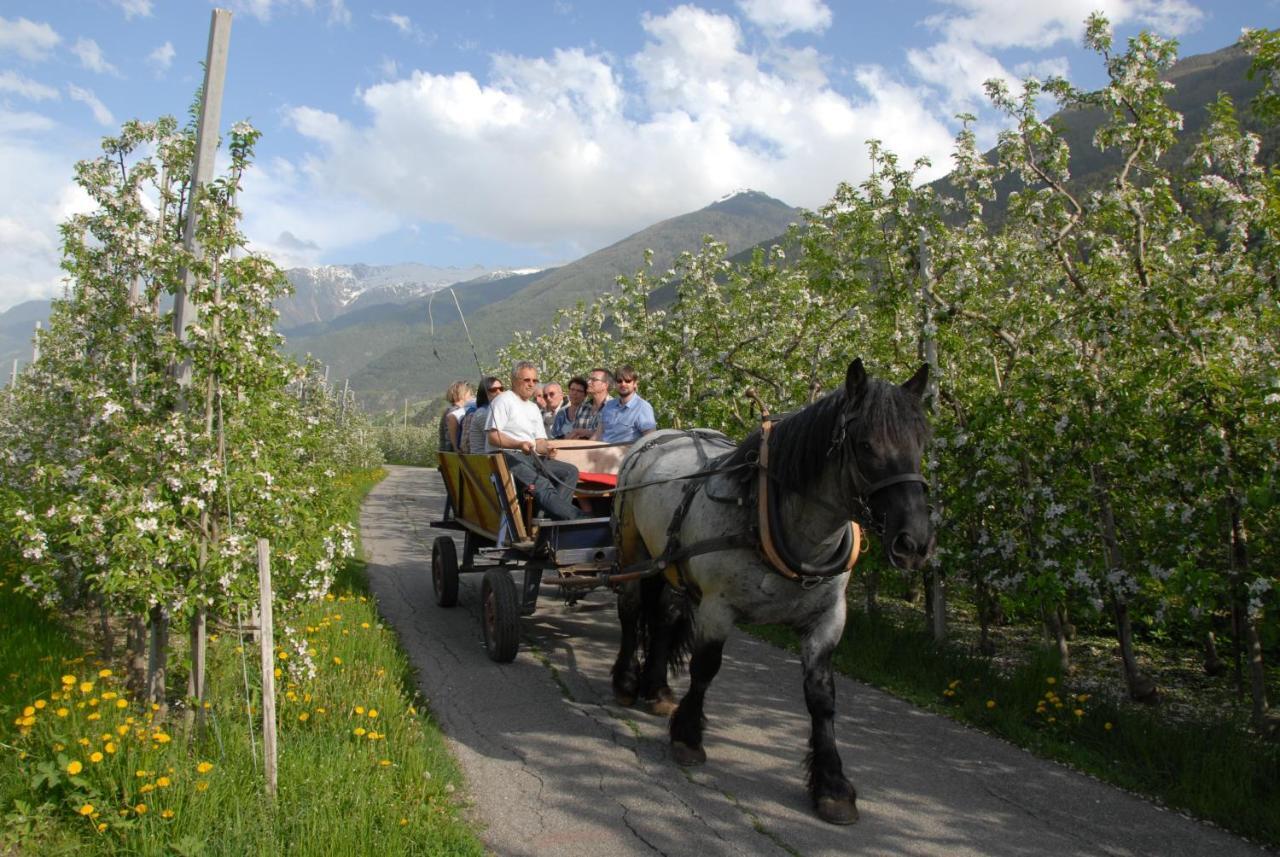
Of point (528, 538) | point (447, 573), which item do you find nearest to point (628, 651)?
point (528, 538)

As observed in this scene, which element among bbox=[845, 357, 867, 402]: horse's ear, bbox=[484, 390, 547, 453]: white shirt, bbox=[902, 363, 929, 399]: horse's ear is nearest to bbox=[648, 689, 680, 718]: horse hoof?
bbox=[484, 390, 547, 453]: white shirt

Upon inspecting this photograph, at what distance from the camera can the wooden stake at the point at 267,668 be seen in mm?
3787

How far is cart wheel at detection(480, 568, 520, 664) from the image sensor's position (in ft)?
20.9

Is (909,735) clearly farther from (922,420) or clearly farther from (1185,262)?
(1185,262)

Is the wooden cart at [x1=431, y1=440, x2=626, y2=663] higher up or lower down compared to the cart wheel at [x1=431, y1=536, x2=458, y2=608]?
higher up

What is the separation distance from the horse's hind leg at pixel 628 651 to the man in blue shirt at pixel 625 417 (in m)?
2.18

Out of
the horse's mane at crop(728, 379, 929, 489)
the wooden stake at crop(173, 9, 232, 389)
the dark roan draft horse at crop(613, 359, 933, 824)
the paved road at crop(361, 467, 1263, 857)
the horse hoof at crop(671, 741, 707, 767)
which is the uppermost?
the wooden stake at crop(173, 9, 232, 389)

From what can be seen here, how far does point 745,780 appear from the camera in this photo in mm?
4445

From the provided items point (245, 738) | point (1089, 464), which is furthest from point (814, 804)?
point (1089, 464)

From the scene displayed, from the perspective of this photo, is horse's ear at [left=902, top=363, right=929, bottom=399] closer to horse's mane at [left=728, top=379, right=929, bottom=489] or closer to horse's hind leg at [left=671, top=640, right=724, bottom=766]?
horse's mane at [left=728, top=379, right=929, bottom=489]

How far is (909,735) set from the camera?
5.20 m

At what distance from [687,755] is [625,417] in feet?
12.6

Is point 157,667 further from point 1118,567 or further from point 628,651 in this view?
point 1118,567

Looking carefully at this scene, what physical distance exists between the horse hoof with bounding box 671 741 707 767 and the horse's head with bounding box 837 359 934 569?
1773 millimetres
